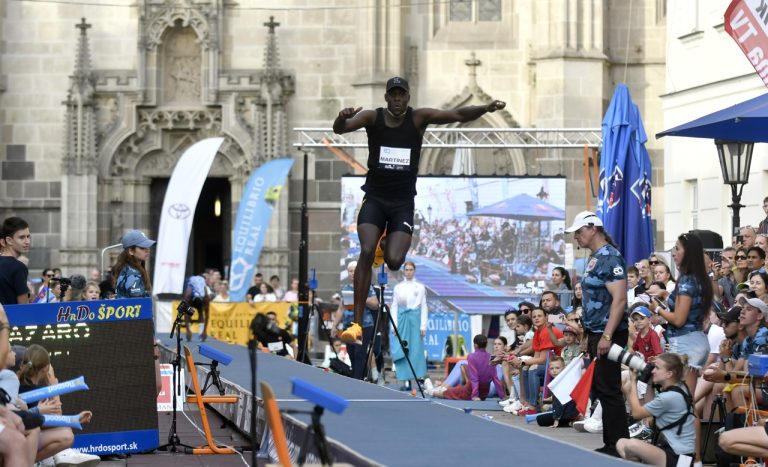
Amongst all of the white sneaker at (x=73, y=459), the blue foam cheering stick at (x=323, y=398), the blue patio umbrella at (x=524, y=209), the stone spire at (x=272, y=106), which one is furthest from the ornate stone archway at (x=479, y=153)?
the blue foam cheering stick at (x=323, y=398)

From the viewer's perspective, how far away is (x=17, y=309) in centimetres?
1191

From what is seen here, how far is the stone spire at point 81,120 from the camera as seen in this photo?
34031mm

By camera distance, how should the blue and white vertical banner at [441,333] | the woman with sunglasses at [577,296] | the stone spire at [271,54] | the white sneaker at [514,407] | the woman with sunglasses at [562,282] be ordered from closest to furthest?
the woman with sunglasses at [577,296] < the white sneaker at [514,407] < the woman with sunglasses at [562,282] < the blue and white vertical banner at [441,333] < the stone spire at [271,54]

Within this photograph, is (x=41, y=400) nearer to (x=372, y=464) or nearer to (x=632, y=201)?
(x=372, y=464)

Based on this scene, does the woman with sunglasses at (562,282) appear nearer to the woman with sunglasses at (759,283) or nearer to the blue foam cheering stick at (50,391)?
the woman with sunglasses at (759,283)

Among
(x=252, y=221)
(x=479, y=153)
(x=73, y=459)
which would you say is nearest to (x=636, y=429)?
(x=73, y=459)

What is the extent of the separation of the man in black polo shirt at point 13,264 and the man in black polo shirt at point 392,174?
8.42 ft

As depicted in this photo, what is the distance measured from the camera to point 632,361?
10.4 m

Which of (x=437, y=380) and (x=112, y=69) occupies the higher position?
(x=112, y=69)

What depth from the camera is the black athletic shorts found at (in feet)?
43.2

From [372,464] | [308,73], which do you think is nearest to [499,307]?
[308,73]

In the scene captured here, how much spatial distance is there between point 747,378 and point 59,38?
1005 inches

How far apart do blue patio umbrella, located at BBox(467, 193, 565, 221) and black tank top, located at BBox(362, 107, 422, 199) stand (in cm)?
1543

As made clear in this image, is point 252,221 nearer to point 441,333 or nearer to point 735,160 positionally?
point 441,333
